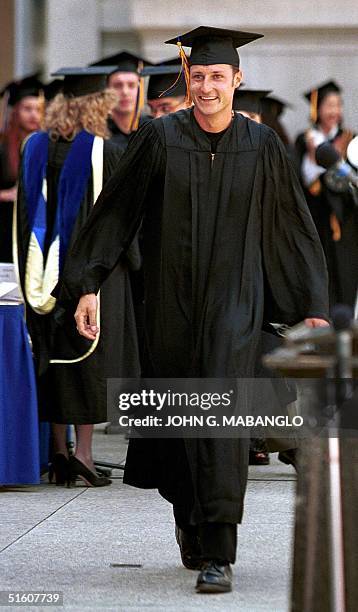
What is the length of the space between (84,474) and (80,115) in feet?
6.15

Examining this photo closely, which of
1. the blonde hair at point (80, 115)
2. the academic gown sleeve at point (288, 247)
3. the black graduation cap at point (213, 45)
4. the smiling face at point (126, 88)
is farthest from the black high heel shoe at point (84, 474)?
the smiling face at point (126, 88)

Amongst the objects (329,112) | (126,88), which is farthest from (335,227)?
(126,88)

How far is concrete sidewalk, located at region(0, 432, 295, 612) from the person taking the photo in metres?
5.47

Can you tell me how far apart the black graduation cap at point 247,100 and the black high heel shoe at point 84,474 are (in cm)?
233

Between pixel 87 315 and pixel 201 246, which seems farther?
pixel 87 315

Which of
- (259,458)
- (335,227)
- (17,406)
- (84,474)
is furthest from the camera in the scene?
(335,227)

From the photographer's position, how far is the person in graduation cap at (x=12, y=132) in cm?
1027

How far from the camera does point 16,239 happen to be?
27.8 ft

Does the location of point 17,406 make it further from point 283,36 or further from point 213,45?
point 283,36

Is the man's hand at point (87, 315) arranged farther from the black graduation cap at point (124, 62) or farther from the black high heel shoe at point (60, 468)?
the black graduation cap at point (124, 62)

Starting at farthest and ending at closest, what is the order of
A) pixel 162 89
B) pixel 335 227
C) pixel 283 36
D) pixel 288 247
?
pixel 283 36
pixel 335 227
pixel 162 89
pixel 288 247

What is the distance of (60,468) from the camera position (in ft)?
27.0

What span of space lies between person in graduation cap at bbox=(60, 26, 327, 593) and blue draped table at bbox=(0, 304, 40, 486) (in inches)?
76.4

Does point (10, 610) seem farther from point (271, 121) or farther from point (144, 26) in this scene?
point (144, 26)
